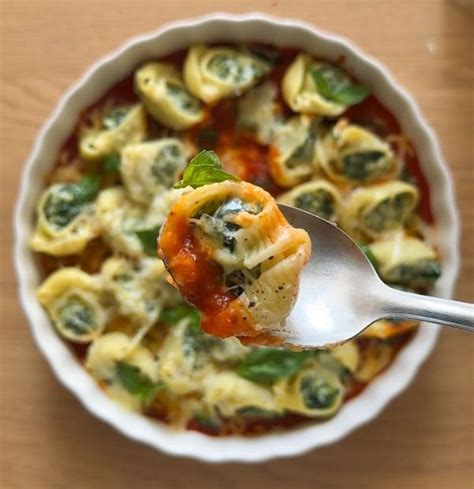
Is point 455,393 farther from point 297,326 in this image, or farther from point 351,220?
point 297,326

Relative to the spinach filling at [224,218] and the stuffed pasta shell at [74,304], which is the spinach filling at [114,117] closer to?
the stuffed pasta shell at [74,304]

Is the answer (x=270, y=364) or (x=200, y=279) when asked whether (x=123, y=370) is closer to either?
(x=270, y=364)

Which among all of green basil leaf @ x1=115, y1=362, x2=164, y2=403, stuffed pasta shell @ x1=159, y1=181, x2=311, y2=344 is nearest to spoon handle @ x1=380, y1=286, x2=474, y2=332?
stuffed pasta shell @ x1=159, y1=181, x2=311, y2=344

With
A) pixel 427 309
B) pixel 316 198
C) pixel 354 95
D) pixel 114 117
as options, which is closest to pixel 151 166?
pixel 114 117

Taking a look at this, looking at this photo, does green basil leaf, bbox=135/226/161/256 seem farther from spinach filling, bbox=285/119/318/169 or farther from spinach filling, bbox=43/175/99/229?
spinach filling, bbox=285/119/318/169

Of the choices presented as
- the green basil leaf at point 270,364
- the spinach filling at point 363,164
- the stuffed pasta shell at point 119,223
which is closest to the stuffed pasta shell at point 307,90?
the spinach filling at point 363,164

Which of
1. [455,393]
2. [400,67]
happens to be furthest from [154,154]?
[455,393]

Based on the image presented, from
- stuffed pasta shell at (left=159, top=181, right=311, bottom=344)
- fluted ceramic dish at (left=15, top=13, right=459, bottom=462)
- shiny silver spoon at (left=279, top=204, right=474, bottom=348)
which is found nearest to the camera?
stuffed pasta shell at (left=159, top=181, right=311, bottom=344)
